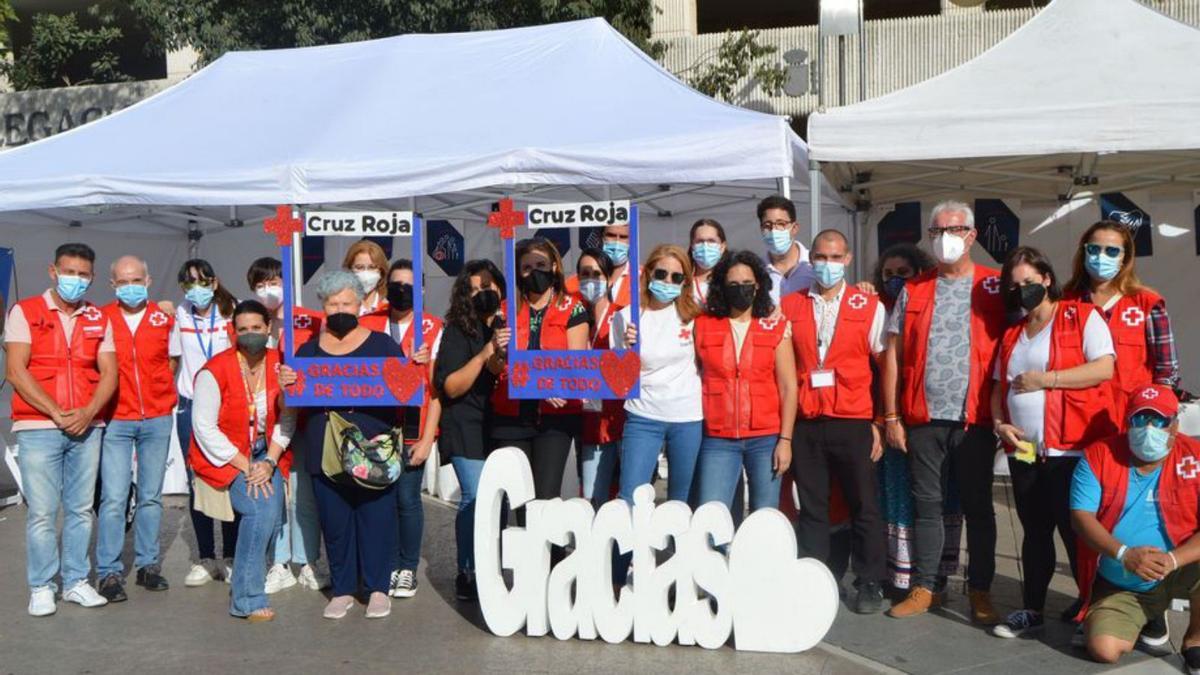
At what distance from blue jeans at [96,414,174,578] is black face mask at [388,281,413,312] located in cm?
140

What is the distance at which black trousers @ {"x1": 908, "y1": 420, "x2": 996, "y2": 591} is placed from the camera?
5297mm

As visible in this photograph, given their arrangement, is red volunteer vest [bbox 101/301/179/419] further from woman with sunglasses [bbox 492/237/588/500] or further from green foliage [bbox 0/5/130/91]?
green foliage [bbox 0/5/130/91]

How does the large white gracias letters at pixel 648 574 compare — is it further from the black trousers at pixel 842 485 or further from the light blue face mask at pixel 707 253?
the light blue face mask at pixel 707 253

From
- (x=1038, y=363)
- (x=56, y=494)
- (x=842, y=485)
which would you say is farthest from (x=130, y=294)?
(x=1038, y=363)

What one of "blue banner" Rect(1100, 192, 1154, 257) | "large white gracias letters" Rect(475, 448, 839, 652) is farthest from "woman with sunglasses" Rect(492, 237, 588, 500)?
"blue banner" Rect(1100, 192, 1154, 257)

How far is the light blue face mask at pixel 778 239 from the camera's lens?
5766 millimetres

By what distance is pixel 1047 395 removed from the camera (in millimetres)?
5051

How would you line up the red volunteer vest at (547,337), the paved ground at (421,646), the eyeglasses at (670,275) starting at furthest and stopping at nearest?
the red volunteer vest at (547,337) < the eyeglasses at (670,275) < the paved ground at (421,646)

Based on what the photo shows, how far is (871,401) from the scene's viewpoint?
5422 millimetres

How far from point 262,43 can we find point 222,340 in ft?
21.9

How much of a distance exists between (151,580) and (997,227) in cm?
676

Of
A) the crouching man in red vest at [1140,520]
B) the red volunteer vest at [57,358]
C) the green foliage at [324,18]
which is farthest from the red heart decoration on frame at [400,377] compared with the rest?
the green foliage at [324,18]

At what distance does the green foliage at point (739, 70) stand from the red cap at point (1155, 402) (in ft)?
30.7

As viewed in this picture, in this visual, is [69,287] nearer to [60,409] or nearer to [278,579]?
[60,409]
